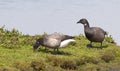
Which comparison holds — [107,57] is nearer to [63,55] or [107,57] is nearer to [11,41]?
[63,55]

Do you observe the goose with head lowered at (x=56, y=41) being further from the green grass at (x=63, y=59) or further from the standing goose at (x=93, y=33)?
the standing goose at (x=93, y=33)

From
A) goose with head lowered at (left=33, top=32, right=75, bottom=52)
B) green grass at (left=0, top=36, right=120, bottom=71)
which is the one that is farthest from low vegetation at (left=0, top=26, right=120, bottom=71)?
goose with head lowered at (left=33, top=32, right=75, bottom=52)

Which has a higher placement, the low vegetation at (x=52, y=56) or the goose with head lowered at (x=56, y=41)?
the goose with head lowered at (x=56, y=41)

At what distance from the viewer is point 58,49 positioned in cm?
1945

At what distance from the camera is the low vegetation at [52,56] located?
1568cm

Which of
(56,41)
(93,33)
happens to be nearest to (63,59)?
(56,41)

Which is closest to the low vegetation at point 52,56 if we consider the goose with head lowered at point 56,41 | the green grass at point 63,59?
the green grass at point 63,59

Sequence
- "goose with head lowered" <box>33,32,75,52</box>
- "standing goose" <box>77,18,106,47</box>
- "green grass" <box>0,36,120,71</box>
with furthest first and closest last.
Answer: "standing goose" <box>77,18,106,47</box>, "goose with head lowered" <box>33,32,75,52</box>, "green grass" <box>0,36,120,71</box>

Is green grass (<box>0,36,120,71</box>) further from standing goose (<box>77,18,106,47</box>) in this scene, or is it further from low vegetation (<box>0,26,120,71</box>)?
standing goose (<box>77,18,106,47</box>)

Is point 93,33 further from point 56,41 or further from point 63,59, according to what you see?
point 63,59

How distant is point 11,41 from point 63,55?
3.17m

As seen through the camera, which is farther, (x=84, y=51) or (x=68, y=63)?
(x=84, y=51)

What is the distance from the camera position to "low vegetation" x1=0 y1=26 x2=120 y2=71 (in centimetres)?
1568

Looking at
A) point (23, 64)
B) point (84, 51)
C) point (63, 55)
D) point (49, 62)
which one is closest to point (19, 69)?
point (23, 64)
